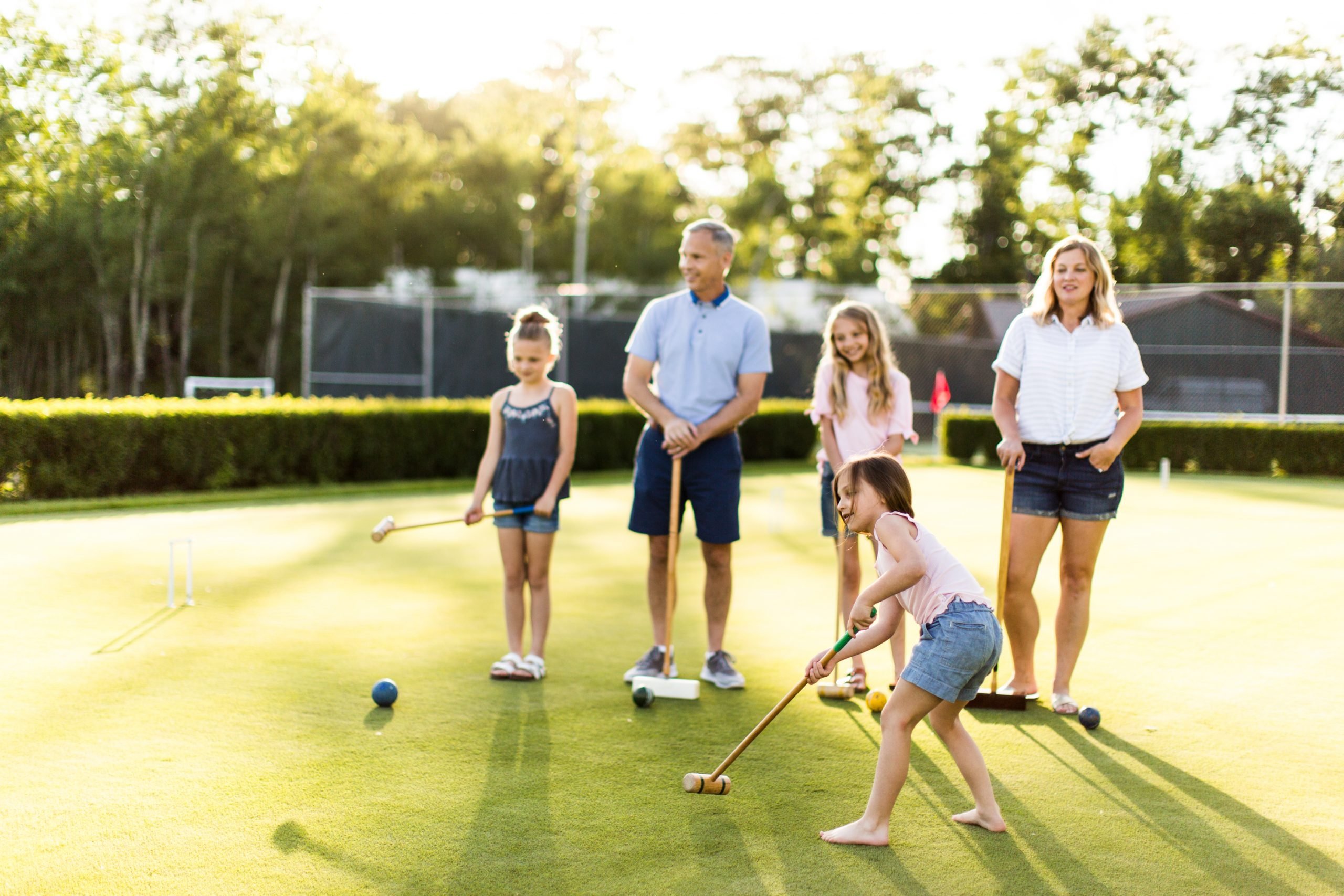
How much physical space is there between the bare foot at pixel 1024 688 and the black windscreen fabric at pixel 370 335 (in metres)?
14.9

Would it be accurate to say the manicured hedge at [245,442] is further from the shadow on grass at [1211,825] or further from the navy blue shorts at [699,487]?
the shadow on grass at [1211,825]

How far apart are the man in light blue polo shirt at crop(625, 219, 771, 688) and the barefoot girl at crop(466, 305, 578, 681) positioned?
0.33m

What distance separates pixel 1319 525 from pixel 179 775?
33.1ft

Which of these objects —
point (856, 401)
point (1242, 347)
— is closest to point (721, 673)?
point (856, 401)

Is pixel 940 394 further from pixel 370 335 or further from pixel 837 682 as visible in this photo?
pixel 837 682

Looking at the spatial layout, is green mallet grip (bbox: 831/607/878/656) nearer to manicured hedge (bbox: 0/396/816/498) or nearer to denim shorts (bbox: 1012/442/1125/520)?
denim shorts (bbox: 1012/442/1125/520)

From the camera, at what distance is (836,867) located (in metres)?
3.02

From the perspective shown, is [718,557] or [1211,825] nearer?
[1211,825]

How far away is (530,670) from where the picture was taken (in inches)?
191

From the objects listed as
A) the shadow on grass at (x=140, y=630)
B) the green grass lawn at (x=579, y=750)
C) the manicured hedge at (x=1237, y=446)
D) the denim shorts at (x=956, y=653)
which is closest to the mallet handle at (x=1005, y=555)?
the green grass lawn at (x=579, y=750)

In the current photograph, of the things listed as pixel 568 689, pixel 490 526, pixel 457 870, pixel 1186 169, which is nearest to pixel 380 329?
pixel 490 526

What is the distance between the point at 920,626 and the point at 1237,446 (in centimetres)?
1524

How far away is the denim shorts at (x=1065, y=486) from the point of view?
442 centimetres

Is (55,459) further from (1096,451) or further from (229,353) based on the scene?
(229,353)
